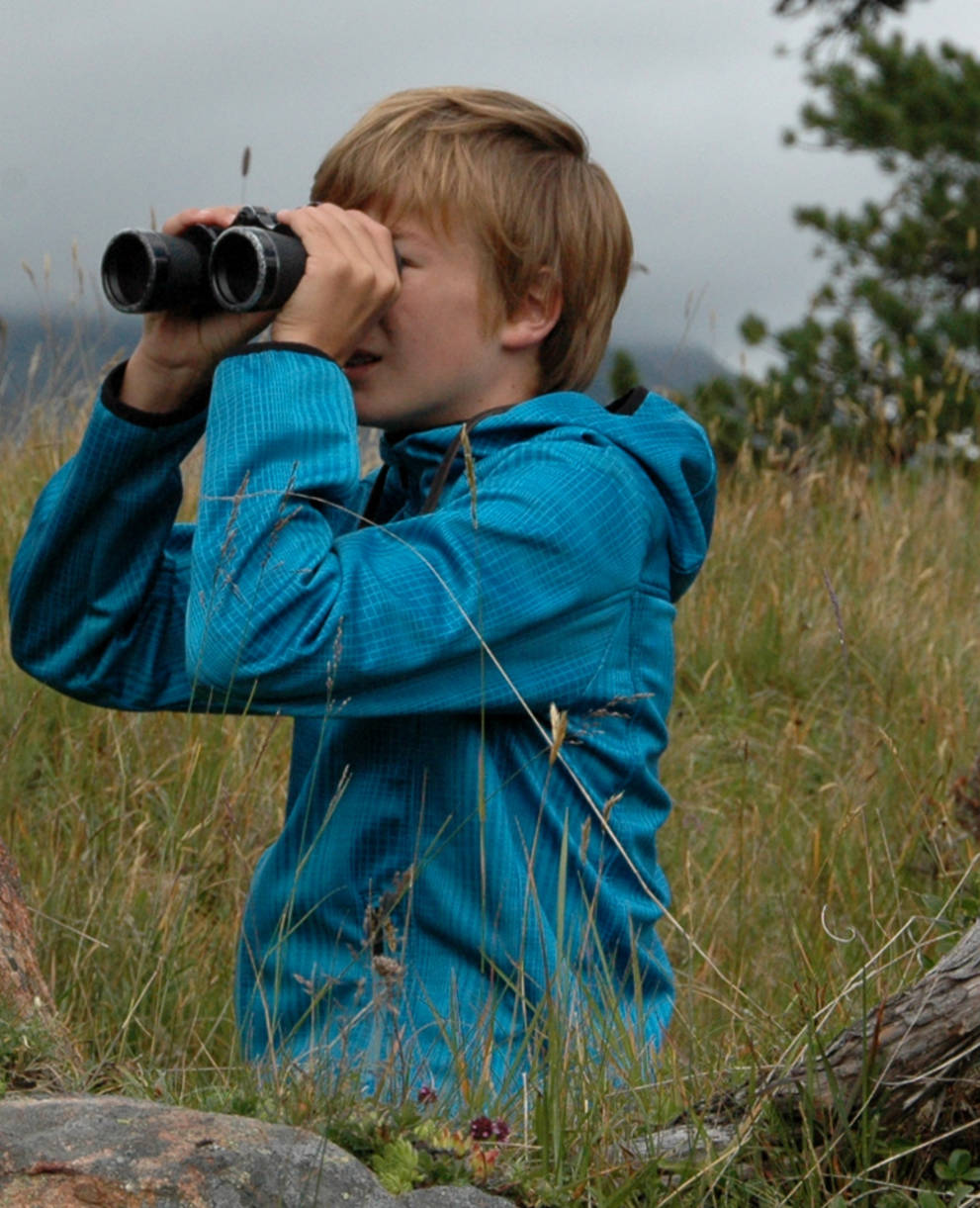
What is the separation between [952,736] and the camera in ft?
12.0

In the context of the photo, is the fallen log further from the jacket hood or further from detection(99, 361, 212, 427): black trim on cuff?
detection(99, 361, 212, 427): black trim on cuff

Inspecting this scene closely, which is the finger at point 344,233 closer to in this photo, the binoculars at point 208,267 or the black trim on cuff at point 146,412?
the binoculars at point 208,267

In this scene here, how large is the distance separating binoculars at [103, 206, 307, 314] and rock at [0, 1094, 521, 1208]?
1.00 m

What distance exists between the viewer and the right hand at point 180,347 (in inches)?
82.7

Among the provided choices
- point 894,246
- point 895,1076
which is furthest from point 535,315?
point 894,246

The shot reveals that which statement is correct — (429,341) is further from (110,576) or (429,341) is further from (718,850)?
(718,850)

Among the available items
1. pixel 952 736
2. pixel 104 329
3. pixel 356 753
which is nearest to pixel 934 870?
pixel 952 736

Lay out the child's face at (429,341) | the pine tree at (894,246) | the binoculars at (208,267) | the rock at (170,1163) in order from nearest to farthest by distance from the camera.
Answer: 1. the rock at (170,1163)
2. the binoculars at (208,267)
3. the child's face at (429,341)
4. the pine tree at (894,246)

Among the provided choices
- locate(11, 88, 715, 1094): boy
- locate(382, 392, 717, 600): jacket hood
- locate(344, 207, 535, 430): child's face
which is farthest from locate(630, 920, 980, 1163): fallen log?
locate(344, 207, 535, 430): child's face

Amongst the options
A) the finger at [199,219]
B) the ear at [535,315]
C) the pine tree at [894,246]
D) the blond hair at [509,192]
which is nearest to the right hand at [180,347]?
the finger at [199,219]

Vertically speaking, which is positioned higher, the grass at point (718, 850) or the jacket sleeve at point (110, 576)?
the jacket sleeve at point (110, 576)

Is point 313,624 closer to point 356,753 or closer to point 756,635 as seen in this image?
point 356,753

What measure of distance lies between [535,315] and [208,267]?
45cm

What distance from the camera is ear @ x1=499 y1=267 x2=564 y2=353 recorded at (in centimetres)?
211
